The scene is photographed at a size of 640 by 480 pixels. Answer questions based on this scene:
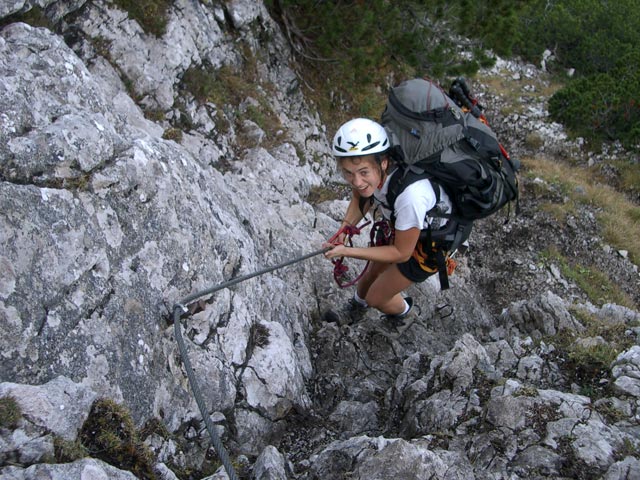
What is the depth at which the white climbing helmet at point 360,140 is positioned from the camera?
4594 mm

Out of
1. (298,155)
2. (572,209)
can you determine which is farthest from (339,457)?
(572,209)

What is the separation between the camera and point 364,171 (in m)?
4.70

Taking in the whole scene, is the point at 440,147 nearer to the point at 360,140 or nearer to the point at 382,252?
the point at 360,140

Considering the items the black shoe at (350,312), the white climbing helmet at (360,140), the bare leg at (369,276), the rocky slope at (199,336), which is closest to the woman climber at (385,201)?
the white climbing helmet at (360,140)

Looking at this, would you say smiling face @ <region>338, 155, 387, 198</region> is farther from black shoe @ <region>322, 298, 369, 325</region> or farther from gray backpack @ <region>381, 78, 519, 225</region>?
black shoe @ <region>322, 298, 369, 325</region>

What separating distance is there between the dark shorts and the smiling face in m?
1.03

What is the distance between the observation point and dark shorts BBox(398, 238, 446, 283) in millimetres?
5484

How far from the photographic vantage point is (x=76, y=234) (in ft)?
13.2

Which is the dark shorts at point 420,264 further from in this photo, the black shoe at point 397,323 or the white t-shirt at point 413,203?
the black shoe at point 397,323

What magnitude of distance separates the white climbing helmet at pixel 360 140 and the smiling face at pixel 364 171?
70 millimetres

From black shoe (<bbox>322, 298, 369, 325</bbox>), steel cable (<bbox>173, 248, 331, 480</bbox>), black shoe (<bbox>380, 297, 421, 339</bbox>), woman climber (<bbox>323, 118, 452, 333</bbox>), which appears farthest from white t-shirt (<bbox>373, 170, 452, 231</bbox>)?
black shoe (<bbox>322, 298, 369, 325</bbox>)

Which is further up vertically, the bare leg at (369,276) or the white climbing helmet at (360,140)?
the white climbing helmet at (360,140)

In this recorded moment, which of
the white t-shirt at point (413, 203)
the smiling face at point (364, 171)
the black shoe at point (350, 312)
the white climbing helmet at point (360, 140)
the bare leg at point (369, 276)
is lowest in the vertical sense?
the black shoe at point (350, 312)

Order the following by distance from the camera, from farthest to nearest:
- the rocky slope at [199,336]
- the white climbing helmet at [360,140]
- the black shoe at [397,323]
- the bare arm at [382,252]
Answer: the black shoe at [397,323] → the bare arm at [382,252] → the white climbing helmet at [360,140] → the rocky slope at [199,336]
